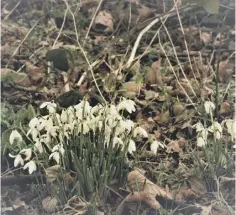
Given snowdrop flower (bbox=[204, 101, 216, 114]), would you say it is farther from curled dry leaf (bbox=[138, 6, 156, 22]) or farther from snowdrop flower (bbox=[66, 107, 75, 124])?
curled dry leaf (bbox=[138, 6, 156, 22])

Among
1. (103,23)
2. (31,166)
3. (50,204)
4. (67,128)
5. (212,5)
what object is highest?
(212,5)

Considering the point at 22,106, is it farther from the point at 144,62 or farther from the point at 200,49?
the point at 200,49

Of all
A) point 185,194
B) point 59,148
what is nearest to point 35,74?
point 59,148

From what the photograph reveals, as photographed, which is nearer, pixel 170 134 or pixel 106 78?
pixel 170 134

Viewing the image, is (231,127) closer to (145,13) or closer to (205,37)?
(205,37)

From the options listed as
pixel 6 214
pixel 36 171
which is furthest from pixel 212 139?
pixel 6 214

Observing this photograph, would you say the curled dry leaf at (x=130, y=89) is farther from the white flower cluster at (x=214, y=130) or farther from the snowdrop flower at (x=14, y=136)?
the snowdrop flower at (x=14, y=136)
